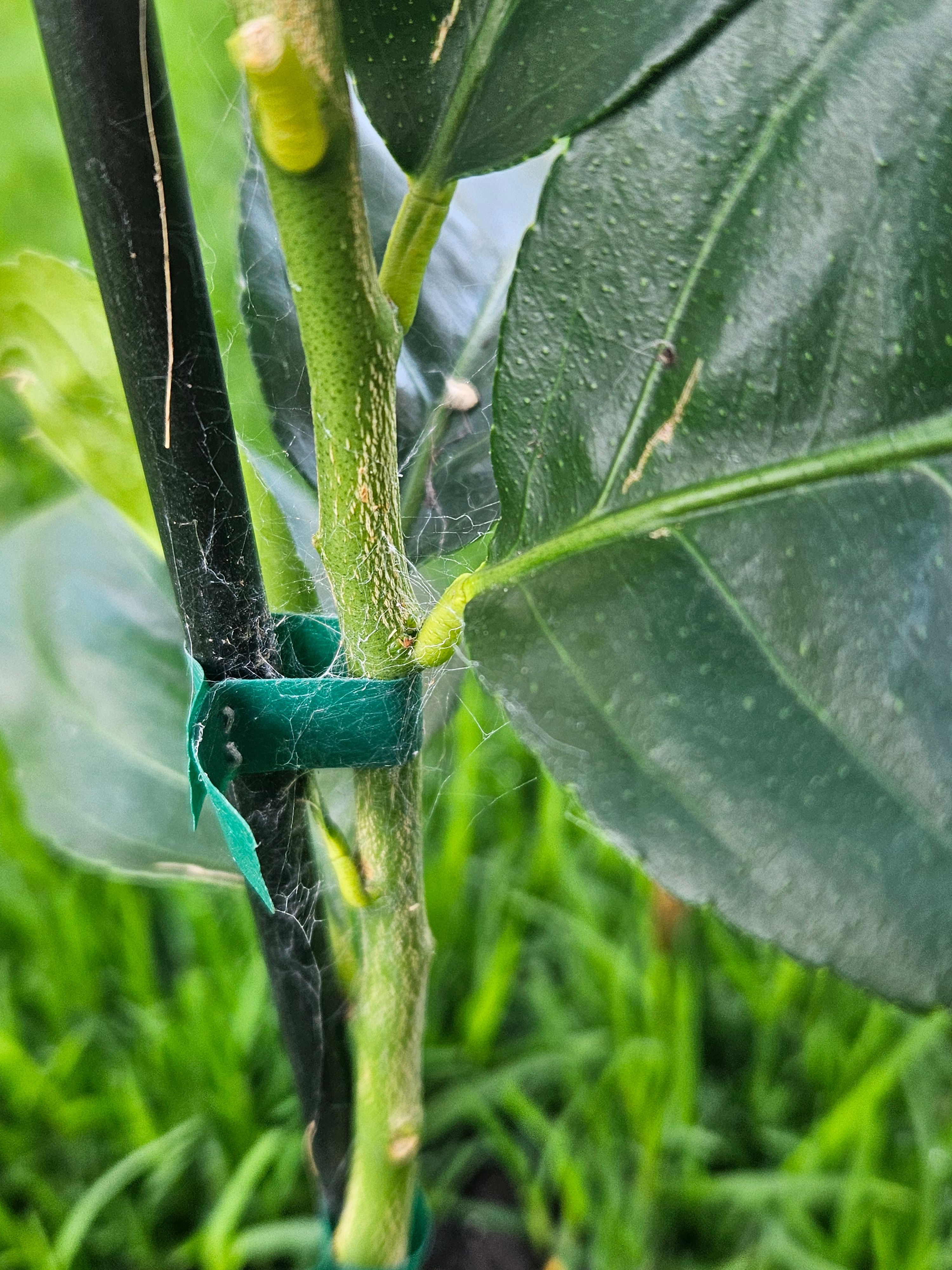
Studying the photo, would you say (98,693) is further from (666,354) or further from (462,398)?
(666,354)

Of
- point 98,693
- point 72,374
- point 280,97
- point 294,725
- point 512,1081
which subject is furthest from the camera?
point 512,1081

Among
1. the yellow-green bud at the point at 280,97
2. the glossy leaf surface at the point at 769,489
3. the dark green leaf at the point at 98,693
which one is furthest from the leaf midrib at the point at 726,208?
the dark green leaf at the point at 98,693

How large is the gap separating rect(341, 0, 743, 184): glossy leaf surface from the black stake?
6cm

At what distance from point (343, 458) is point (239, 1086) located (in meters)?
0.67

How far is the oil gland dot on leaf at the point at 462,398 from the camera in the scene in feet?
1.46

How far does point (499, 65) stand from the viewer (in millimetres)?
283

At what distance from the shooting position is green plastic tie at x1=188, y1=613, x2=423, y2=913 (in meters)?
0.31

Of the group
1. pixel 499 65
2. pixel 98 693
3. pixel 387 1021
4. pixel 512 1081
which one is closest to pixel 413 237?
pixel 499 65

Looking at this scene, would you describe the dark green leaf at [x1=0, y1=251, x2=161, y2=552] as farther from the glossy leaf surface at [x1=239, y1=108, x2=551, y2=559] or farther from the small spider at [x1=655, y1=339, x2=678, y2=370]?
the small spider at [x1=655, y1=339, x2=678, y2=370]

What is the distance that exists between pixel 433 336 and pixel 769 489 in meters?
0.24

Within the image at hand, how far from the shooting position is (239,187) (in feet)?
1.26

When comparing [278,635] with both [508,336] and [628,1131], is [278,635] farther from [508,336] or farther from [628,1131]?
[628,1131]

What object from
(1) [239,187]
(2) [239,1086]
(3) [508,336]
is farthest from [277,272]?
(2) [239,1086]

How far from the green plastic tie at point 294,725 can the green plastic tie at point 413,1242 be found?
25 centimetres
